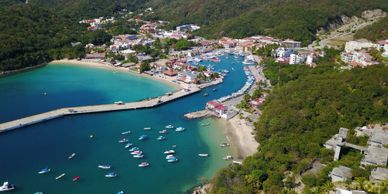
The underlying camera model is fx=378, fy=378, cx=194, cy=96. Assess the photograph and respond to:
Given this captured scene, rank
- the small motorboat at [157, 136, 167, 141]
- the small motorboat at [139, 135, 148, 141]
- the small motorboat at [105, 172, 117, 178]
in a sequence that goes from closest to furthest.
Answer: the small motorboat at [105, 172, 117, 178] < the small motorboat at [139, 135, 148, 141] < the small motorboat at [157, 136, 167, 141]

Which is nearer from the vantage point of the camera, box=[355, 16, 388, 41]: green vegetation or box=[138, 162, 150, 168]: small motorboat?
box=[138, 162, 150, 168]: small motorboat

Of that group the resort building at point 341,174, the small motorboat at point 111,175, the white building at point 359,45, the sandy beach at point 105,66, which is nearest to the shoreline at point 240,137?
the resort building at point 341,174

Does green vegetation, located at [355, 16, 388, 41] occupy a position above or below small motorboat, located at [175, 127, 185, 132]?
above

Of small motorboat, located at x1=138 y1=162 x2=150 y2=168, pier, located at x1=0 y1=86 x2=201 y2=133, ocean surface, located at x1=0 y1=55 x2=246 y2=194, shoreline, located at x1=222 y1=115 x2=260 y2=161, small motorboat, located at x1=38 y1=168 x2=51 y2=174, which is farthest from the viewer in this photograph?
pier, located at x1=0 y1=86 x2=201 y2=133

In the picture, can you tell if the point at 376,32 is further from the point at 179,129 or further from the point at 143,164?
the point at 143,164

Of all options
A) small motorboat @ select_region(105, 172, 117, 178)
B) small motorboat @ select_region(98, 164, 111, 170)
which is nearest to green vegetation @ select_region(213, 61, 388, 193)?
small motorboat @ select_region(105, 172, 117, 178)

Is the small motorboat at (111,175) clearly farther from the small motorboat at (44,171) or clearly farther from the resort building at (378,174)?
the resort building at (378,174)

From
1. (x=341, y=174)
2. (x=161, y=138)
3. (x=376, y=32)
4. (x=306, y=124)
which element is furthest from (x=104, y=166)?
(x=376, y=32)

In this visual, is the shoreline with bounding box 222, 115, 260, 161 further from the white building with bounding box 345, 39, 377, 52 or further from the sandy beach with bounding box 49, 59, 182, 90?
the white building with bounding box 345, 39, 377, 52
